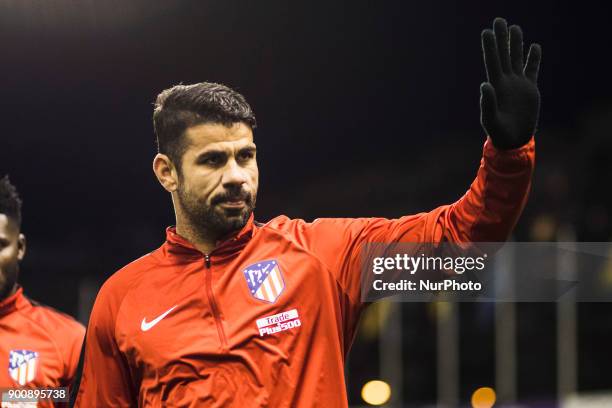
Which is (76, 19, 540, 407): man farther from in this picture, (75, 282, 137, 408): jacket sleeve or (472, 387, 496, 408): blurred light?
(472, 387, 496, 408): blurred light

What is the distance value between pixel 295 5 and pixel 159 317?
171 centimetres

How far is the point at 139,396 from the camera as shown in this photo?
2.33m

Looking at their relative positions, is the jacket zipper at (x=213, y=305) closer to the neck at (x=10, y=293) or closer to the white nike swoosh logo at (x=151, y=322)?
the white nike swoosh logo at (x=151, y=322)

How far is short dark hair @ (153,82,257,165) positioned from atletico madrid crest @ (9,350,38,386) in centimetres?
107

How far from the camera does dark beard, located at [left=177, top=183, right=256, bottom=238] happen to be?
7.50 ft

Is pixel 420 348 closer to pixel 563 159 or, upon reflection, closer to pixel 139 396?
pixel 563 159

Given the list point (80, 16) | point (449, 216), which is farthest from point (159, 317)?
point (80, 16)

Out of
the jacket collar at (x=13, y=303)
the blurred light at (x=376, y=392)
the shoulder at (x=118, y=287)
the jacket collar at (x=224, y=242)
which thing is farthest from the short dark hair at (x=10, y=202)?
the blurred light at (x=376, y=392)

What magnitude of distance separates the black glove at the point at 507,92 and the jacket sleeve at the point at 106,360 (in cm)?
108

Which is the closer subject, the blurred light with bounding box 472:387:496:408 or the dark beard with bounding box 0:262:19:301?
the dark beard with bounding box 0:262:19:301

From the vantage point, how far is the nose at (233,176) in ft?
7.39

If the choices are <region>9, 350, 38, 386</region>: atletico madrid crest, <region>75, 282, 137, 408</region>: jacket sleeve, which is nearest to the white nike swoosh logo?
<region>75, 282, 137, 408</region>: jacket sleeve

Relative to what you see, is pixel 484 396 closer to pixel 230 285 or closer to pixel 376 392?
pixel 376 392

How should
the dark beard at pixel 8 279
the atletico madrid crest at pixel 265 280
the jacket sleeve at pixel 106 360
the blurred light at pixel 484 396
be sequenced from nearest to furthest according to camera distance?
the atletico madrid crest at pixel 265 280 → the jacket sleeve at pixel 106 360 → the dark beard at pixel 8 279 → the blurred light at pixel 484 396
